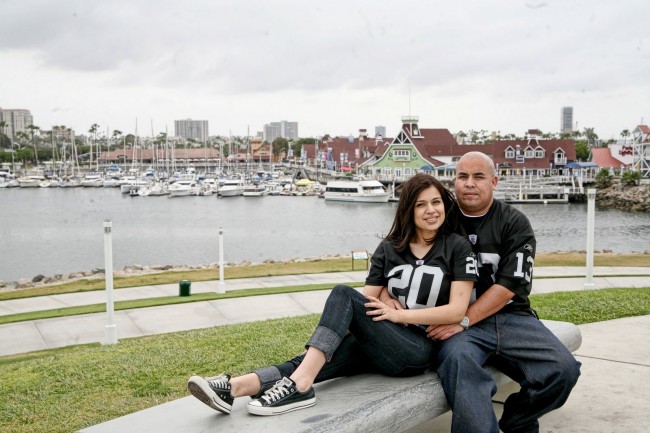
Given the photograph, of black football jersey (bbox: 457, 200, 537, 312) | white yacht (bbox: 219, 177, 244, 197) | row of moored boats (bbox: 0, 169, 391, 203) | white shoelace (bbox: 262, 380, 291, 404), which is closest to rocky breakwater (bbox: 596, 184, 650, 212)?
row of moored boats (bbox: 0, 169, 391, 203)

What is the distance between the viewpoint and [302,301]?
12273 mm

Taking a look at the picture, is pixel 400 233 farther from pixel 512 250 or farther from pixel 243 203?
pixel 243 203

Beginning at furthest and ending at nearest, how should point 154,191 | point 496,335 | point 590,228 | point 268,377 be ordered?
point 154,191 < point 590,228 < point 496,335 < point 268,377

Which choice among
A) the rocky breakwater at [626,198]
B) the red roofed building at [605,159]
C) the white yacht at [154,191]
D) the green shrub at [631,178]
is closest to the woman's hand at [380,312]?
the rocky breakwater at [626,198]

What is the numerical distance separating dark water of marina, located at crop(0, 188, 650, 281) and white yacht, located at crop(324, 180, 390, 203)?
1618 millimetres

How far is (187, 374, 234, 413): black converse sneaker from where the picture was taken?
10.3 feet

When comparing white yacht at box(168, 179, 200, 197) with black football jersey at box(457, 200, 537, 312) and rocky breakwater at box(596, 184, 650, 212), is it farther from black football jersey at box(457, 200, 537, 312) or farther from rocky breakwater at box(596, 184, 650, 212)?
black football jersey at box(457, 200, 537, 312)

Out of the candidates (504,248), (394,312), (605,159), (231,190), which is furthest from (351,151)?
(394,312)

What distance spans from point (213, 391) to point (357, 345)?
101 cm

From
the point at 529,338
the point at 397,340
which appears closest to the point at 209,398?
the point at 397,340

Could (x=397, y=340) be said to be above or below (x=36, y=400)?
above

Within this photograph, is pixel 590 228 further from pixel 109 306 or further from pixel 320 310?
Answer: pixel 109 306

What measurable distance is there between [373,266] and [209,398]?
55.0 inches

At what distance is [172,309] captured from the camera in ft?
38.5
